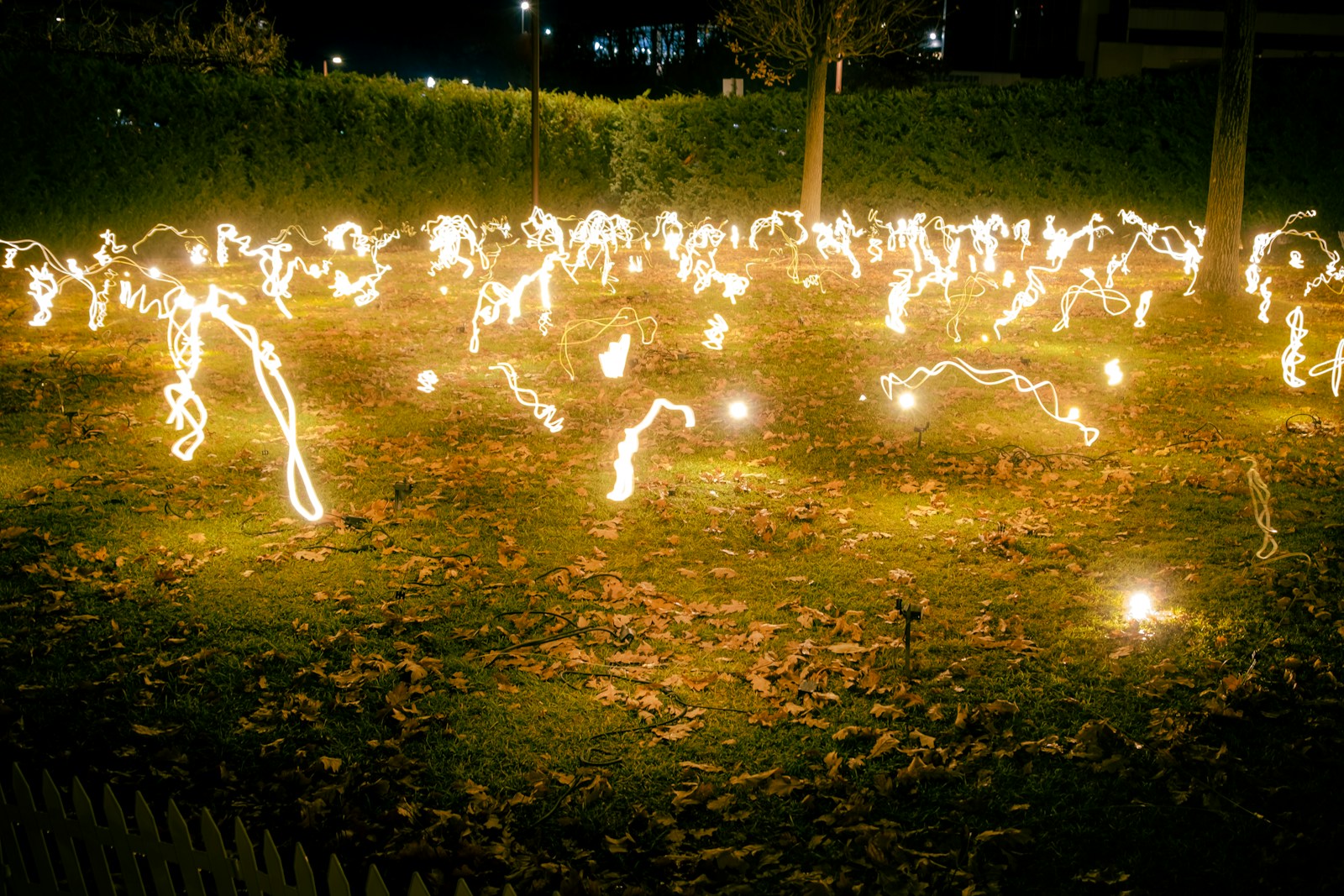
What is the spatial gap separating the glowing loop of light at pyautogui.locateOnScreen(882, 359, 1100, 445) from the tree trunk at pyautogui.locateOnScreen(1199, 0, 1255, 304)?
623cm

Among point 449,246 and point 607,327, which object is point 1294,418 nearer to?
point 607,327

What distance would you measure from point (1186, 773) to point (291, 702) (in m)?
4.21

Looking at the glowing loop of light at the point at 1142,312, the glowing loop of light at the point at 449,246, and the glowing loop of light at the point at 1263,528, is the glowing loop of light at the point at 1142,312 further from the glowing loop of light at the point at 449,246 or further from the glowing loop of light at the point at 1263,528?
the glowing loop of light at the point at 449,246

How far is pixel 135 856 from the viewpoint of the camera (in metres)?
3.10

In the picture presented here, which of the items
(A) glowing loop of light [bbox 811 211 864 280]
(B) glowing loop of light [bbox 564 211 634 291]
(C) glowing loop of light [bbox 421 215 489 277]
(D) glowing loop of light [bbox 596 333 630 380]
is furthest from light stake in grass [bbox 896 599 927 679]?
(A) glowing loop of light [bbox 811 211 864 280]

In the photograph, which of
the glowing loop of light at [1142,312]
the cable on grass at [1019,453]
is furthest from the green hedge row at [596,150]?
the cable on grass at [1019,453]

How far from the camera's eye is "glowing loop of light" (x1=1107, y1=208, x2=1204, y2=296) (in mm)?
16438

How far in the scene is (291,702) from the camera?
15.8 ft

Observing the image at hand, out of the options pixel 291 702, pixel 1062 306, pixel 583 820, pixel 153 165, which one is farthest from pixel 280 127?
pixel 583 820

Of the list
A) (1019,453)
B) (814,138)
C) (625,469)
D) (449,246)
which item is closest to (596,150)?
(814,138)

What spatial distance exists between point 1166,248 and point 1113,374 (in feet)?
40.4

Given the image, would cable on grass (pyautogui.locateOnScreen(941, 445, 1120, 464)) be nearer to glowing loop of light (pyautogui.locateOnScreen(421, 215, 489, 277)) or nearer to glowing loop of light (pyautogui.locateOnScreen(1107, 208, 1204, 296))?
glowing loop of light (pyautogui.locateOnScreen(1107, 208, 1204, 296))

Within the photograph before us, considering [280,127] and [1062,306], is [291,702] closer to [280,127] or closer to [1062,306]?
[1062,306]

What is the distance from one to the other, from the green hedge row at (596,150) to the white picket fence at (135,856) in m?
17.4
